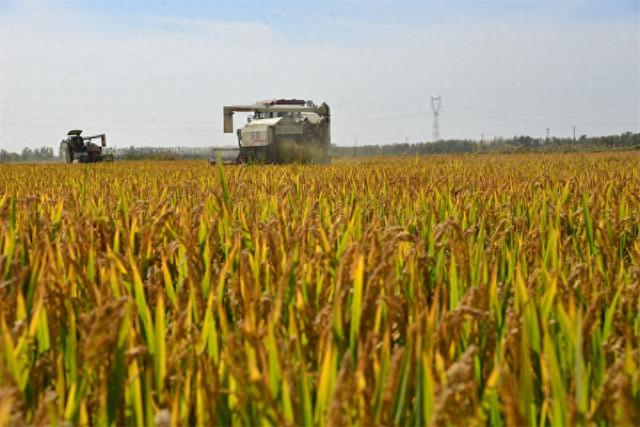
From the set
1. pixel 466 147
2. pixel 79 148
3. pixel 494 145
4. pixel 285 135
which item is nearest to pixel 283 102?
pixel 285 135

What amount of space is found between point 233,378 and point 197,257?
782mm

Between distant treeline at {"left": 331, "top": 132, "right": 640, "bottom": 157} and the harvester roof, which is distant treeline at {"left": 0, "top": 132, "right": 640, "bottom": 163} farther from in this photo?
the harvester roof

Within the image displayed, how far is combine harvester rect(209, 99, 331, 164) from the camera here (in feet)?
48.8

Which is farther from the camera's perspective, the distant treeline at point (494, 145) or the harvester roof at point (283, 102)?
the distant treeline at point (494, 145)

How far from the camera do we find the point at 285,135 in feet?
49.9

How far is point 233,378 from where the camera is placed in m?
1.06

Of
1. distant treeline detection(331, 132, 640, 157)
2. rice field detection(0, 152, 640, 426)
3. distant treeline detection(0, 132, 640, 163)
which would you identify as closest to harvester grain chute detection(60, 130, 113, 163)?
distant treeline detection(0, 132, 640, 163)

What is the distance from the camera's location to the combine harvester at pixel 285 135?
48.8 ft

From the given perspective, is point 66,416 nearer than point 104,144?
Yes

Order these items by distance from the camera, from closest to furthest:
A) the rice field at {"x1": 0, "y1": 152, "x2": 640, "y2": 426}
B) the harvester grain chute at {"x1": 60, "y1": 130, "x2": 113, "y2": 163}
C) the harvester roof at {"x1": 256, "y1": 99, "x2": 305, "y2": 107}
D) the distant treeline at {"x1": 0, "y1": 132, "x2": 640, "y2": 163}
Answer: the rice field at {"x1": 0, "y1": 152, "x2": 640, "y2": 426} < the harvester roof at {"x1": 256, "y1": 99, "x2": 305, "y2": 107} < the harvester grain chute at {"x1": 60, "y1": 130, "x2": 113, "y2": 163} < the distant treeline at {"x1": 0, "y1": 132, "x2": 640, "y2": 163}

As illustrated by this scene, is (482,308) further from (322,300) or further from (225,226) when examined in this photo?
(225,226)

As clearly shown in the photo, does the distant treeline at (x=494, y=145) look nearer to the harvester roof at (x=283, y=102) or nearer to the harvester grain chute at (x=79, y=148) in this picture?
the harvester grain chute at (x=79, y=148)

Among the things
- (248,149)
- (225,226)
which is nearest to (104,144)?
(248,149)

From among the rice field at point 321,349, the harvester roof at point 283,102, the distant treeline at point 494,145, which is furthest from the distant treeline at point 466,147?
the rice field at point 321,349
